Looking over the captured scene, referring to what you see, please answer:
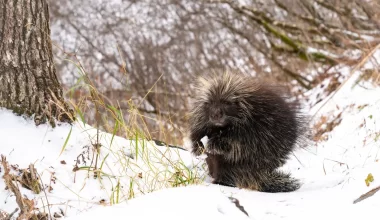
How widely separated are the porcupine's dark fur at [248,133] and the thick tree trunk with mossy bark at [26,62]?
1.08 meters

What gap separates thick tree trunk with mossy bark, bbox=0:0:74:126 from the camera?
149 inches

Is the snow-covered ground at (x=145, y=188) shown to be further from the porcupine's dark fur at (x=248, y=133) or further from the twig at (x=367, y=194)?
the porcupine's dark fur at (x=248, y=133)

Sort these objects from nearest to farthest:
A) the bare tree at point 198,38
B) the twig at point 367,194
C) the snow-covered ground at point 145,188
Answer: the snow-covered ground at point 145,188 < the twig at point 367,194 < the bare tree at point 198,38

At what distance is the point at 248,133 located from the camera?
3.92 metres

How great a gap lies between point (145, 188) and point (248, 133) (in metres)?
0.87

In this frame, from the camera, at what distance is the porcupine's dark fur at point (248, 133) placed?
3.91 m

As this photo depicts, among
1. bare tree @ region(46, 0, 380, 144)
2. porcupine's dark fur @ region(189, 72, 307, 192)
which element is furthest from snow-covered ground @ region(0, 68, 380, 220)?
bare tree @ region(46, 0, 380, 144)

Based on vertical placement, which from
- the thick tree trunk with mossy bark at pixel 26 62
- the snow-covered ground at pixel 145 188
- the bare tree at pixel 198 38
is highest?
the bare tree at pixel 198 38

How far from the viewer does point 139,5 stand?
12578 millimetres

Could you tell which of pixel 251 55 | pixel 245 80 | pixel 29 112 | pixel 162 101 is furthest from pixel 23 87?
pixel 251 55

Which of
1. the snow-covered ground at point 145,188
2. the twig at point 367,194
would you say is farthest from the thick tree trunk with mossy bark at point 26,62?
the twig at point 367,194

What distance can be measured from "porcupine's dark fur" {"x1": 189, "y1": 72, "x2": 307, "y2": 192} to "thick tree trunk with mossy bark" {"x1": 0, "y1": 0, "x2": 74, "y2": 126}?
108cm

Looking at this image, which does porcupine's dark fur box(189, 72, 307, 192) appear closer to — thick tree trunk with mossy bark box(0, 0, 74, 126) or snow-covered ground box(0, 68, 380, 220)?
snow-covered ground box(0, 68, 380, 220)

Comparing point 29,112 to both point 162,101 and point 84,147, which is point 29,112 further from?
point 162,101
